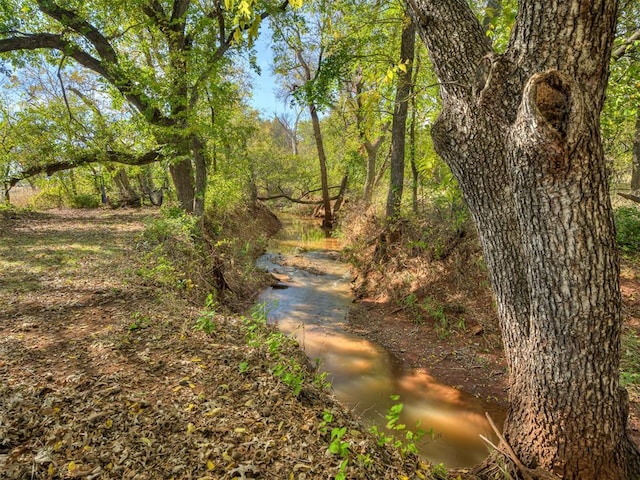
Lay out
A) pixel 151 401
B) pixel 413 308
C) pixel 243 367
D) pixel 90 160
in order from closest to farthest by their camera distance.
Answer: pixel 151 401 < pixel 243 367 < pixel 413 308 < pixel 90 160

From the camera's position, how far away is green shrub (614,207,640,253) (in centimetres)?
643

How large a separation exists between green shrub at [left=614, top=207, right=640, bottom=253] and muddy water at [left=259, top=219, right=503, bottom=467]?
4.96 meters

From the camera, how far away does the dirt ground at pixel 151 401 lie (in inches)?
75.4

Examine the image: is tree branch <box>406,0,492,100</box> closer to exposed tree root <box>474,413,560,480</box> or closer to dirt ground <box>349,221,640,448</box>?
exposed tree root <box>474,413,560,480</box>

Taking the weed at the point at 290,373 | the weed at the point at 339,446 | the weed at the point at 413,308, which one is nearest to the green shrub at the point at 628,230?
the weed at the point at 413,308

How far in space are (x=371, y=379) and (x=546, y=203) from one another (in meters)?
3.60

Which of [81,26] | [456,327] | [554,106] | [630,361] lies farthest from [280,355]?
[81,26]

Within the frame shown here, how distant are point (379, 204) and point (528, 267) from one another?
930 cm

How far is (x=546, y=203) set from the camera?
193 cm

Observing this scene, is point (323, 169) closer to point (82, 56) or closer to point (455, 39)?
point (82, 56)

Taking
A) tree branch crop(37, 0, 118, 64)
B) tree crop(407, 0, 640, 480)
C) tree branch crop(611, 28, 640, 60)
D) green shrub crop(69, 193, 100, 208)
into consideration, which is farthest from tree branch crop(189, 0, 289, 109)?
green shrub crop(69, 193, 100, 208)

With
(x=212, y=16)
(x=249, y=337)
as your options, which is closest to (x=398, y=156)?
(x=212, y=16)

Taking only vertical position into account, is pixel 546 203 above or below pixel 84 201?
below

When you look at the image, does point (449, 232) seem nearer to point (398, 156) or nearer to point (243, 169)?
point (398, 156)
